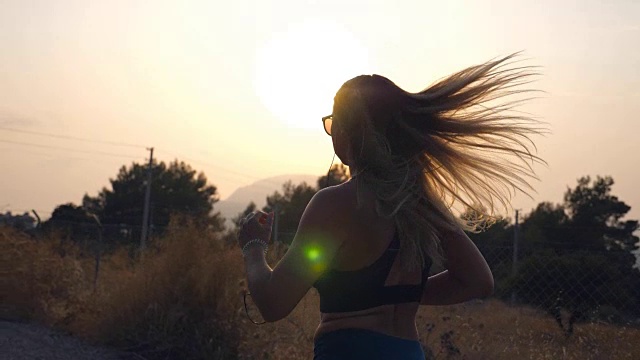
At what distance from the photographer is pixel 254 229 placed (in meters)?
2.87

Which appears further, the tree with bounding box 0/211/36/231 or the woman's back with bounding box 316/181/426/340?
the tree with bounding box 0/211/36/231

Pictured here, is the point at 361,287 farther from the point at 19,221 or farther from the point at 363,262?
the point at 19,221

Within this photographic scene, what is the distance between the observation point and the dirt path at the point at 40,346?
8820 millimetres

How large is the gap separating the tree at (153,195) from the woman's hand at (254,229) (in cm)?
4603

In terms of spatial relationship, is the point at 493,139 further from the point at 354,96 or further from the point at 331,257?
the point at 331,257

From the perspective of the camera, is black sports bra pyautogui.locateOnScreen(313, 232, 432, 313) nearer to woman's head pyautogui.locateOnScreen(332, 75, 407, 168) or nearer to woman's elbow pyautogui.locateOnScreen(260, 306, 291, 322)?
woman's elbow pyautogui.locateOnScreen(260, 306, 291, 322)

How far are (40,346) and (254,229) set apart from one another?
7166mm

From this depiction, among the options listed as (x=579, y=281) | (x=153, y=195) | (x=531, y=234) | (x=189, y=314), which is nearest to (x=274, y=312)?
(x=189, y=314)

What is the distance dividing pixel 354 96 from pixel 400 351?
0.79 m

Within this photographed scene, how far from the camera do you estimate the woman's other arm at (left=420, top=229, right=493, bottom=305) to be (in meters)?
2.88

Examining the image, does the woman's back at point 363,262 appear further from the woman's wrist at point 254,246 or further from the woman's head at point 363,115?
the woman's wrist at point 254,246

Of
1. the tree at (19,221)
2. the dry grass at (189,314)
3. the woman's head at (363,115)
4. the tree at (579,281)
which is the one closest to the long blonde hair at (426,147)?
the woman's head at (363,115)

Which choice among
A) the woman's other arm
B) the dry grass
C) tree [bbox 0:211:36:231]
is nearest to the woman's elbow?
the woman's other arm

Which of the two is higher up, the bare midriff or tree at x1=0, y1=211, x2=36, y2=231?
tree at x1=0, y1=211, x2=36, y2=231
